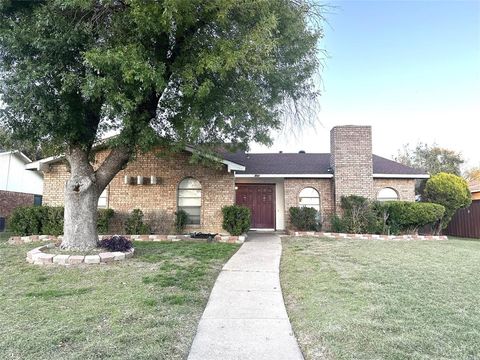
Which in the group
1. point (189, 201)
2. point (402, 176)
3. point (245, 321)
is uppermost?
point (402, 176)

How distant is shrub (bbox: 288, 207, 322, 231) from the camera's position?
14.3 metres

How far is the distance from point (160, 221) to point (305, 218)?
6238mm

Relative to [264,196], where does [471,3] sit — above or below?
above

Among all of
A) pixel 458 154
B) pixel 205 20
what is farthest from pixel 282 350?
pixel 458 154

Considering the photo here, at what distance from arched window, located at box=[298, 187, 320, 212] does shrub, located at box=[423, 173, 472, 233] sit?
5.24 m

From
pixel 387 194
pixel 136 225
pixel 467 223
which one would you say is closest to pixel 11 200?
pixel 136 225

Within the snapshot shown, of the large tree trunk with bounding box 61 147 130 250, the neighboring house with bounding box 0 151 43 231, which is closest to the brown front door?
the large tree trunk with bounding box 61 147 130 250

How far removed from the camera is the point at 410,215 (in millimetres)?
13508

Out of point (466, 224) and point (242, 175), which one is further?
point (466, 224)

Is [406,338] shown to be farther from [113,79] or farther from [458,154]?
[458,154]

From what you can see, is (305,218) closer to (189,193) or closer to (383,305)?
(189,193)

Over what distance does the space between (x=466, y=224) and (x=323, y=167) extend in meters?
8.16

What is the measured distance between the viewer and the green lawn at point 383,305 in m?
3.38

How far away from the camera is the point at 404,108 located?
17.9 metres
